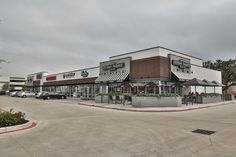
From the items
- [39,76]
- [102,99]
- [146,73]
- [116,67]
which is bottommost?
[102,99]

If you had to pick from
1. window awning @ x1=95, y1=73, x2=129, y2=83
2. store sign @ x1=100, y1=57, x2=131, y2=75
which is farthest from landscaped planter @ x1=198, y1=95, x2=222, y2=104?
store sign @ x1=100, y1=57, x2=131, y2=75

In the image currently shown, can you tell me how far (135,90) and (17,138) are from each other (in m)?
24.9

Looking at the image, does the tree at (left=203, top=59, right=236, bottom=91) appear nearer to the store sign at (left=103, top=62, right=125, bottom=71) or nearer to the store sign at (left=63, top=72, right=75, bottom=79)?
the store sign at (left=103, top=62, right=125, bottom=71)

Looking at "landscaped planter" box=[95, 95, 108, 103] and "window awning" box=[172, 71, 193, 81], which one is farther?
"window awning" box=[172, 71, 193, 81]

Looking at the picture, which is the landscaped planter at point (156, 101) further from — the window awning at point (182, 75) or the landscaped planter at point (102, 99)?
the window awning at point (182, 75)

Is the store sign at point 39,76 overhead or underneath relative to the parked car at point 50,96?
overhead

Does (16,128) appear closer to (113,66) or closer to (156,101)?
(156,101)

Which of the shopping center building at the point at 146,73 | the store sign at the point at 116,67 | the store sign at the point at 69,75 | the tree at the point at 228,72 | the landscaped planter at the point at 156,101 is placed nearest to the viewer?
the landscaped planter at the point at 156,101

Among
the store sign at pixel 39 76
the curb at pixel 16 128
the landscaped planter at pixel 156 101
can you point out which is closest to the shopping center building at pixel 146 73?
the landscaped planter at pixel 156 101

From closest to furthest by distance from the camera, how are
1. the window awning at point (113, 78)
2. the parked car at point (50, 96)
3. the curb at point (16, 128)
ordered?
the curb at point (16, 128), the window awning at point (113, 78), the parked car at point (50, 96)

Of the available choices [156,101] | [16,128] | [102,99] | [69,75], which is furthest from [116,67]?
[16,128]

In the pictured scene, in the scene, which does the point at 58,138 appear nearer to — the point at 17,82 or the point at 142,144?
the point at 142,144

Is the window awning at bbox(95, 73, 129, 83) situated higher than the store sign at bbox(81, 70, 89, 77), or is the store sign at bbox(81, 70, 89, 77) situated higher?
the store sign at bbox(81, 70, 89, 77)

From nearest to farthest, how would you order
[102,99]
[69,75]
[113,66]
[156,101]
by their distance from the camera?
[156,101] < [102,99] < [113,66] < [69,75]
